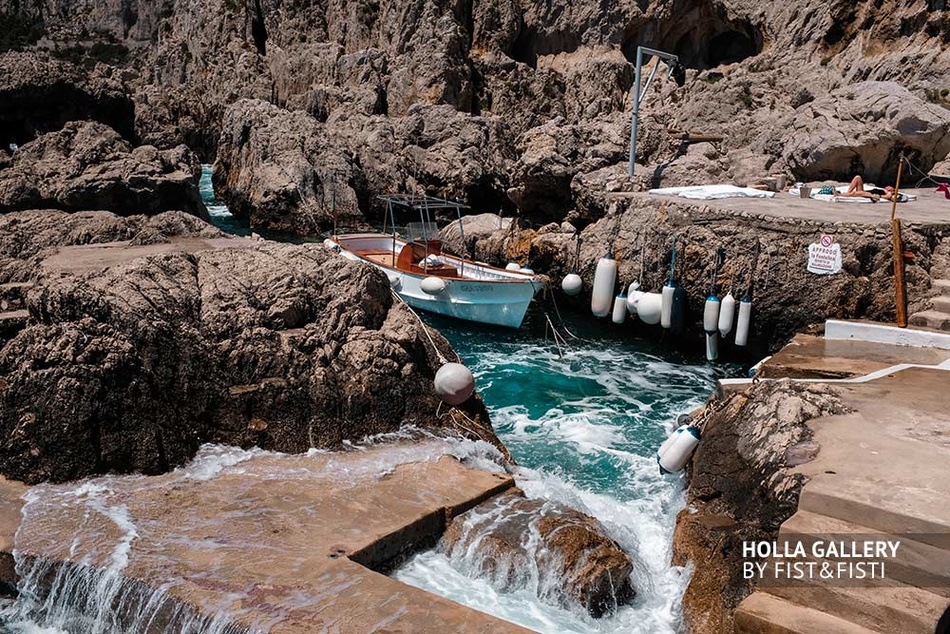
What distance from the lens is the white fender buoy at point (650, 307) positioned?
1712cm

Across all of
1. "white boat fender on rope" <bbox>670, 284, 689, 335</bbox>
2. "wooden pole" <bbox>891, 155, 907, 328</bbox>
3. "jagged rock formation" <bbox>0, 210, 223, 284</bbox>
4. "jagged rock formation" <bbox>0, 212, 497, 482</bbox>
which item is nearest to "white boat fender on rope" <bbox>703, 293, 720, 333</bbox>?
"white boat fender on rope" <bbox>670, 284, 689, 335</bbox>

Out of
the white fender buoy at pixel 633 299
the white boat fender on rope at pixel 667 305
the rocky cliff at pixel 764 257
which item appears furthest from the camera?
the white fender buoy at pixel 633 299

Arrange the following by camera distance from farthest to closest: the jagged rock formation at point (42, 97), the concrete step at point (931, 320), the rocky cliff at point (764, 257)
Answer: the jagged rock formation at point (42, 97)
the rocky cliff at point (764, 257)
the concrete step at point (931, 320)

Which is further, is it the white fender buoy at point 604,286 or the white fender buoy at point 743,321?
the white fender buoy at point 604,286

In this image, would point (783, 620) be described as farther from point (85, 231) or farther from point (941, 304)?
point (85, 231)

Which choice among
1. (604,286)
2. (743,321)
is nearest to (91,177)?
(604,286)

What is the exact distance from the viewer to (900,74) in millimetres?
32094

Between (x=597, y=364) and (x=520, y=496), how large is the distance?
8.86m

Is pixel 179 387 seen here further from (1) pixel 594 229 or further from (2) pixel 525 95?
(2) pixel 525 95

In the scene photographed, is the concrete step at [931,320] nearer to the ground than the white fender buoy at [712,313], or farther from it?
farther from it

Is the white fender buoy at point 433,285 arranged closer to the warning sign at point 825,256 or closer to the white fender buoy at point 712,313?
the white fender buoy at point 712,313

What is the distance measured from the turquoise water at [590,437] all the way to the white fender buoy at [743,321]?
0.99 m

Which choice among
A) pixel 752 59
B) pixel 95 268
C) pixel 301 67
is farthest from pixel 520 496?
pixel 301 67

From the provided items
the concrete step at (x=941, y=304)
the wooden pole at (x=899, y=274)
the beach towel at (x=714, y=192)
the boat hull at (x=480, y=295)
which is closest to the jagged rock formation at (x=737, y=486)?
the wooden pole at (x=899, y=274)
